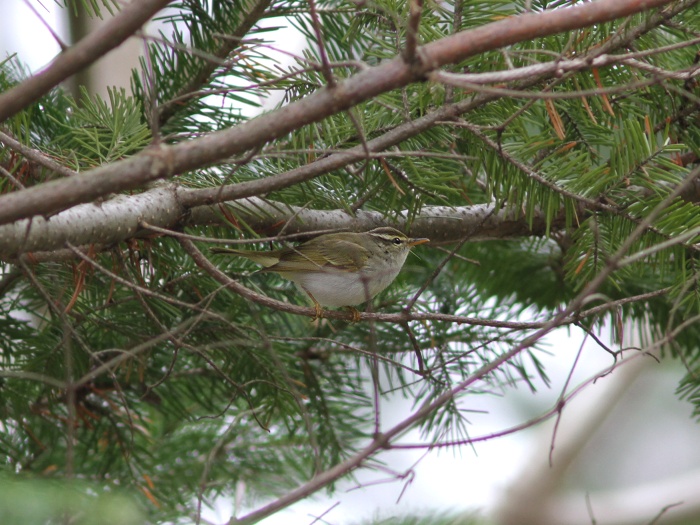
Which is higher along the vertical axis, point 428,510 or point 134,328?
point 134,328

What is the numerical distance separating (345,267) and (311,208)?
115cm

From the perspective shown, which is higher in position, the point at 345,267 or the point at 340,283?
the point at 345,267

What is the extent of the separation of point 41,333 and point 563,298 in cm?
182

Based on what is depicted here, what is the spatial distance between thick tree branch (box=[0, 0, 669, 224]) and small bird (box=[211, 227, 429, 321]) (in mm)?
1482

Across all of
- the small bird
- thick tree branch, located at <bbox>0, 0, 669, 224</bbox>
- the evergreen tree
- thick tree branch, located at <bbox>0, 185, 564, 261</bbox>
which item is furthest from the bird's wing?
thick tree branch, located at <bbox>0, 0, 669, 224</bbox>

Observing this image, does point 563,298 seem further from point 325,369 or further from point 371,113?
point 371,113

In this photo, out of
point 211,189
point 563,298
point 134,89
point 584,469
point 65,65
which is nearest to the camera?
point 65,65

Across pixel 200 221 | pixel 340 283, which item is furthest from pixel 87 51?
pixel 340 283

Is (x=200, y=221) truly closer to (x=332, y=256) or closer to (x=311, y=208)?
(x=311, y=208)

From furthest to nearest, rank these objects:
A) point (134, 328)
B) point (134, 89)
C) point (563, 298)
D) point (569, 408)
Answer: point (569, 408) → point (563, 298) → point (134, 89) → point (134, 328)

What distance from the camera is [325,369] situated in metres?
2.71

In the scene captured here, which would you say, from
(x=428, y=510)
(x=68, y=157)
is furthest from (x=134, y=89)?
(x=428, y=510)

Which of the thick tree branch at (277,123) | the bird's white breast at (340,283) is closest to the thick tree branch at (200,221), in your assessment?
the thick tree branch at (277,123)

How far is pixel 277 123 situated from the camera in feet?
3.73
